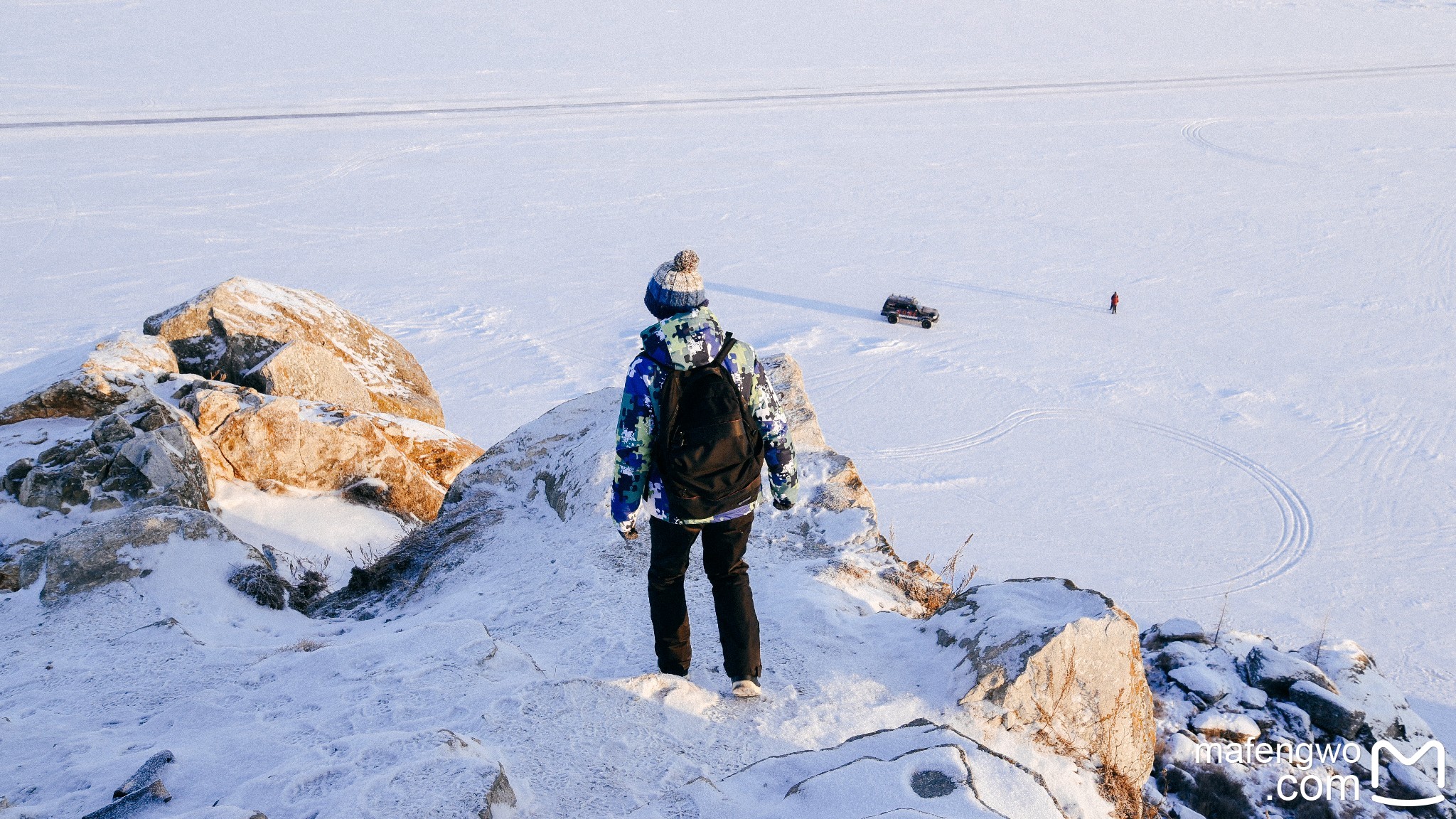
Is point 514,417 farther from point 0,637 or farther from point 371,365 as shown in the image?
point 0,637

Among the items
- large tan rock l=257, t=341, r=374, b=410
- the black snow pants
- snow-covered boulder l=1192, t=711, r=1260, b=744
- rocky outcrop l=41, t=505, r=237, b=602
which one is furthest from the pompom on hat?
large tan rock l=257, t=341, r=374, b=410

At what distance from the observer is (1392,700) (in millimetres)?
5715

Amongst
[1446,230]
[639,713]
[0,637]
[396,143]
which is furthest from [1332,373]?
[396,143]

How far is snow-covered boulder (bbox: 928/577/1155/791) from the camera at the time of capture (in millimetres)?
3893

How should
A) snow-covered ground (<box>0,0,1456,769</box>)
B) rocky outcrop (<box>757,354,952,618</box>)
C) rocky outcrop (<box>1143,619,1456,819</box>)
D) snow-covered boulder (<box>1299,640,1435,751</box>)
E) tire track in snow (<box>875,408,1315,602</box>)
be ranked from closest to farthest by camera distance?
rocky outcrop (<box>1143,619,1456,819</box>), rocky outcrop (<box>757,354,952,618</box>), snow-covered boulder (<box>1299,640,1435,751</box>), tire track in snow (<box>875,408,1315,602</box>), snow-covered ground (<box>0,0,1456,769</box>)

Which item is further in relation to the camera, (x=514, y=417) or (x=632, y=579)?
(x=514, y=417)

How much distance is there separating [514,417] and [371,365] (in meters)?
5.45

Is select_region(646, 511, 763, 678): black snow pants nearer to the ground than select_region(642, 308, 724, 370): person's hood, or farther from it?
nearer to the ground

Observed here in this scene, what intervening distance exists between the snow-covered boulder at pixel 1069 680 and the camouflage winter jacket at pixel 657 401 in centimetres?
107

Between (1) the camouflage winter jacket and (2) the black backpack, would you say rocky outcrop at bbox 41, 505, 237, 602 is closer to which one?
(1) the camouflage winter jacket

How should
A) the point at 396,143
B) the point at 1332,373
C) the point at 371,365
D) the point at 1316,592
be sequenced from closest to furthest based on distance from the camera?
the point at 371,365 < the point at 1316,592 < the point at 1332,373 < the point at 396,143

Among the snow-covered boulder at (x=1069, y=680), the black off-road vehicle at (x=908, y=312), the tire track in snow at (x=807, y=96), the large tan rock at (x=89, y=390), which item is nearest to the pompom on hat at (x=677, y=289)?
the snow-covered boulder at (x=1069, y=680)

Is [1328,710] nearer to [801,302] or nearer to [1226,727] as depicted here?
[1226,727]

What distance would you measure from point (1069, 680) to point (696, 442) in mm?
1784
